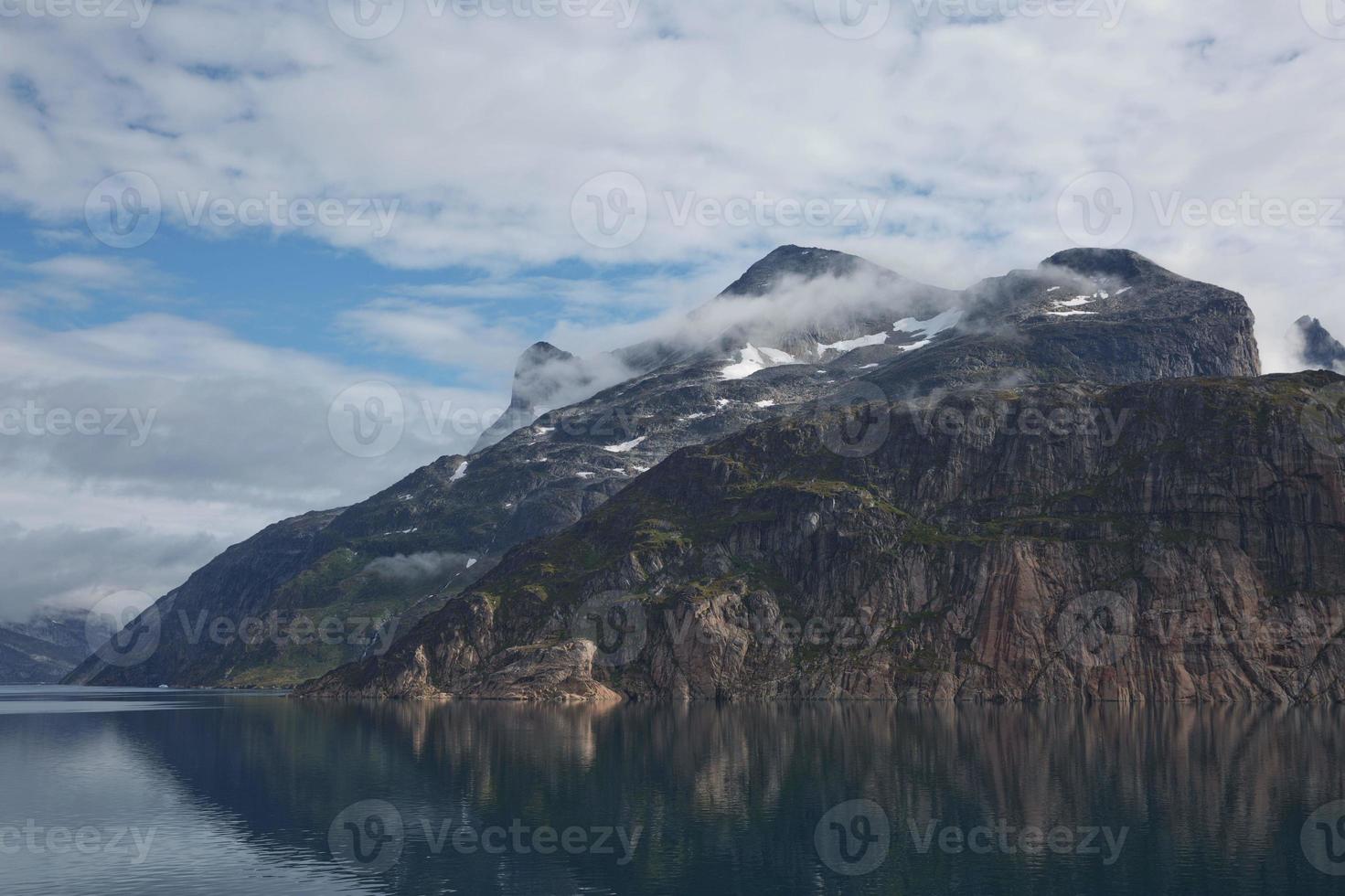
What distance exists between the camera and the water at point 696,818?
3270 inches

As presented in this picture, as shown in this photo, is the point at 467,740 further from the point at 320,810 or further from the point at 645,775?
the point at 320,810

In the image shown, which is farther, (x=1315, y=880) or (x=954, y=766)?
(x=954, y=766)

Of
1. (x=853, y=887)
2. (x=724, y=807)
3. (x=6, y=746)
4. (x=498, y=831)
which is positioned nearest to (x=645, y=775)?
(x=724, y=807)

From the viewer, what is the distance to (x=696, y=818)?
107938 mm

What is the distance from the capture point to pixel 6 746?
630 ft

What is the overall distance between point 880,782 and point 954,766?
17.9 metres

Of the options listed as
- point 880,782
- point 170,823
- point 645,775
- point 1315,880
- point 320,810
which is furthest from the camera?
point 645,775

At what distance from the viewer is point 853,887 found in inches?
3142

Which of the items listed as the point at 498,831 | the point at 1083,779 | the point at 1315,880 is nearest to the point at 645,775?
the point at 498,831

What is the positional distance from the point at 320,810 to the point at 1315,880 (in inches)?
3609

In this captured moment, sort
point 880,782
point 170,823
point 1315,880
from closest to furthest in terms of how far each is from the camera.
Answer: point 1315,880 → point 170,823 → point 880,782

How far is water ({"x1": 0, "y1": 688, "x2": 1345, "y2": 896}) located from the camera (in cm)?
8306

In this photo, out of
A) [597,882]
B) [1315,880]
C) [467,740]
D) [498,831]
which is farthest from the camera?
[467,740]

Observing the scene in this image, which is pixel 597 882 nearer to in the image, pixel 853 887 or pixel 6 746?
pixel 853 887
